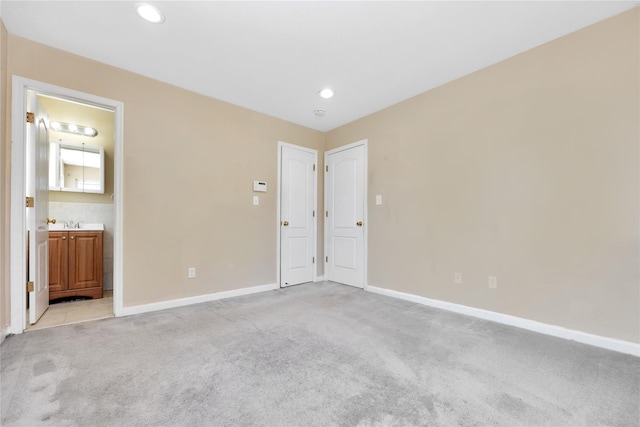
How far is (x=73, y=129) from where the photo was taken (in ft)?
12.5

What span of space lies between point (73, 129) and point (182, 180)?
7.06ft

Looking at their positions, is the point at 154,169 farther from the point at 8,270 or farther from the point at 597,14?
the point at 597,14

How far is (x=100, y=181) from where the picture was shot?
389 cm

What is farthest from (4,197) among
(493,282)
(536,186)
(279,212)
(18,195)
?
(536,186)

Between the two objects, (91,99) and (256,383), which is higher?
(91,99)

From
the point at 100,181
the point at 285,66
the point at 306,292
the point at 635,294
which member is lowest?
the point at 306,292

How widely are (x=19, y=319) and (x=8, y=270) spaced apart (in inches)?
16.9

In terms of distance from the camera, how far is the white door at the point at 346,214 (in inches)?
157

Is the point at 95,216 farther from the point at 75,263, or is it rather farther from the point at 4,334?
the point at 4,334

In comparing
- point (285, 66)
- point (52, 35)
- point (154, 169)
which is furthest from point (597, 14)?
point (52, 35)

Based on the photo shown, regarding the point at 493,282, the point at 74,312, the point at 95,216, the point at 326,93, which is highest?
the point at 326,93

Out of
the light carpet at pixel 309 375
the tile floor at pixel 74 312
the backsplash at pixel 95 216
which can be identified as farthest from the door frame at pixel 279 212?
the backsplash at pixel 95 216

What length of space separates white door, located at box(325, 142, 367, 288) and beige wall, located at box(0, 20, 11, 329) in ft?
11.5

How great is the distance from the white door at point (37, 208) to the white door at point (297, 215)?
2.56 meters
